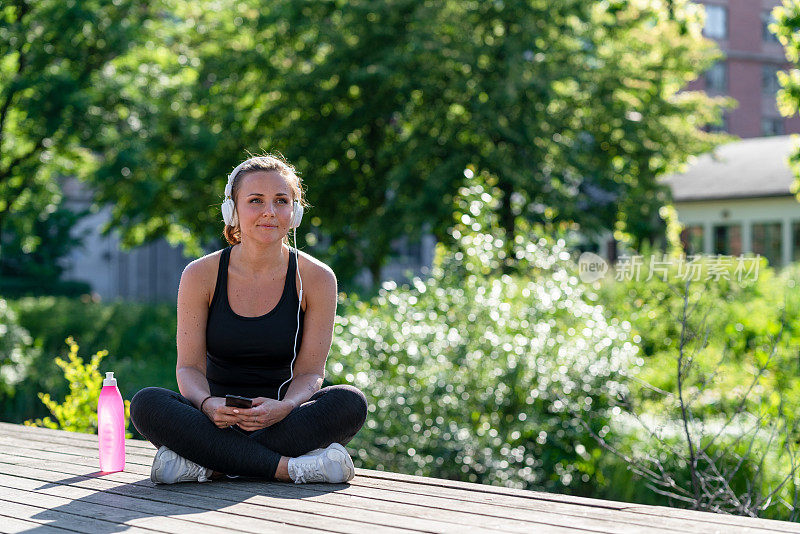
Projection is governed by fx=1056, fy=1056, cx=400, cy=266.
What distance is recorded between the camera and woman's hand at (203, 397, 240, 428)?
433 cm

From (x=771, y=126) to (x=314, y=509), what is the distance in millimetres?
64569

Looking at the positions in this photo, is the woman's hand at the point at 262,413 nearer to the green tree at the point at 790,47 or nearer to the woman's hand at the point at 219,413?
the woman's hand at the point at 219,413

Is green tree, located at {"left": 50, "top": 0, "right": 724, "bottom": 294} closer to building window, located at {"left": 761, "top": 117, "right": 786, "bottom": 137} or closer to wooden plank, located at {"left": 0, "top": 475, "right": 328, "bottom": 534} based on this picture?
wooden plank, located at {"left": 0, "top": 475, "right": 328, "bottom": 534}

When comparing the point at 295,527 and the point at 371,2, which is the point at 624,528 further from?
the point at 371,2

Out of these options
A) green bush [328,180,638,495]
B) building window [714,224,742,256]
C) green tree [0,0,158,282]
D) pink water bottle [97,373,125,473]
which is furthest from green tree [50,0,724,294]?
pink water bottle [97,373,125,473]

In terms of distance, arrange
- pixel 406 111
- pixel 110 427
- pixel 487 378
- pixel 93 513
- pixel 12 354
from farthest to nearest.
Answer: pixel 406 111, pixel 12 354, pixel 487 378, pixel 110 427, pixel 93 513

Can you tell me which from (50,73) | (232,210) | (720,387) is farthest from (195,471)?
(50,73)

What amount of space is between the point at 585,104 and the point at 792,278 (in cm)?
886

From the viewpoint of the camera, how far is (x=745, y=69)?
61.0 metres

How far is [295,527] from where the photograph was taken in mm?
3521

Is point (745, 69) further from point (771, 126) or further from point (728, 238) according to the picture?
point (728, 238)

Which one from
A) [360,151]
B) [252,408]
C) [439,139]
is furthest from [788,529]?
[360,151]

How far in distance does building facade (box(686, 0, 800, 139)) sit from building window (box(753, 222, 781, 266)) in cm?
2316

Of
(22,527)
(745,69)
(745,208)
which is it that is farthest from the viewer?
(745,69)
